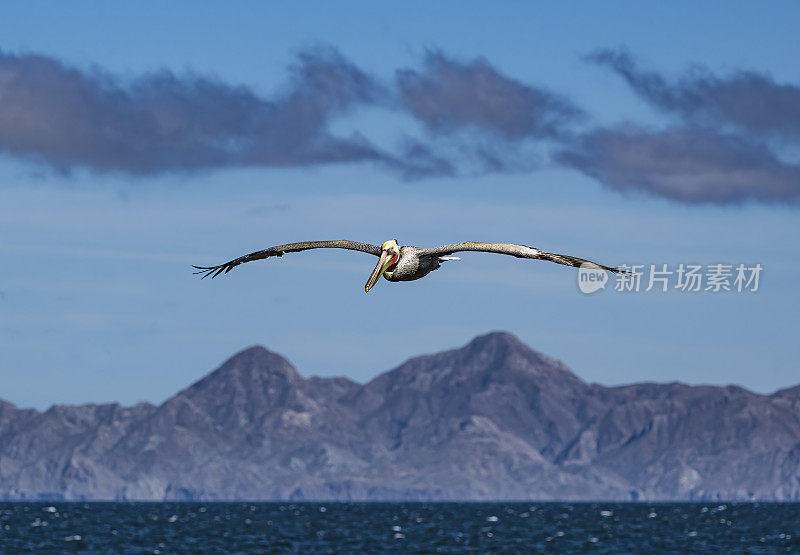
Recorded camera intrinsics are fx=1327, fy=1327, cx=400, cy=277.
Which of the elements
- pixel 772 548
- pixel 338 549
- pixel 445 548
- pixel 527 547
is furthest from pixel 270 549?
pixel 772 548

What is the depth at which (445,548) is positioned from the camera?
191 m

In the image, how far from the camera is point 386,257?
30.5 metres

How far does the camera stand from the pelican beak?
1118 inches

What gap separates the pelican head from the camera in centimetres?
2962

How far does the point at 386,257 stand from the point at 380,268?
2.12 feet

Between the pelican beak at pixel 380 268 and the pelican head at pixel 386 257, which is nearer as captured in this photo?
the pelican beak at pixel 380 268

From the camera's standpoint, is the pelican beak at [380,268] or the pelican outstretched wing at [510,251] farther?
the pelican outstretched wing at [510,251]

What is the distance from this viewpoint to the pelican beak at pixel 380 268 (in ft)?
93.1

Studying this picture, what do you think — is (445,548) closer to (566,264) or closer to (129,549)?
(129,549)

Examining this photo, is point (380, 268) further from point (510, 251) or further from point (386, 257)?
point (510, 251)

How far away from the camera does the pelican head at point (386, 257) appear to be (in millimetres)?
29625

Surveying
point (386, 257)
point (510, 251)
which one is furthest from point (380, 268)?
point (510, 251)

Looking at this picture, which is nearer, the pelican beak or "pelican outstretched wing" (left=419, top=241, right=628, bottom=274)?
the pelican beak

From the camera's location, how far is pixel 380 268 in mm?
29906
